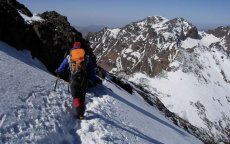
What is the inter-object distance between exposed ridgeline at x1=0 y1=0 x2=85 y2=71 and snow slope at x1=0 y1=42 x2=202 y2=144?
307 centimetres

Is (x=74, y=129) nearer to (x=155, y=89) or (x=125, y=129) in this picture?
(x=125, y=129)

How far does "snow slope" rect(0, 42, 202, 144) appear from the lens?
617 inches

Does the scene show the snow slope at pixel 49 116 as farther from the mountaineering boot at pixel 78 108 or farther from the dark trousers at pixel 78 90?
the dark trousers at pixel 78 90

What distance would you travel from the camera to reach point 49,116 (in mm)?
17766

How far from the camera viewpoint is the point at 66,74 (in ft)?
95.3

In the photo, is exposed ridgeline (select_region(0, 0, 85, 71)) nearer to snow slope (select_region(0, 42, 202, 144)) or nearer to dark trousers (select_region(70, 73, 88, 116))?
snow slope (select_region(0, 42, 202, 144))

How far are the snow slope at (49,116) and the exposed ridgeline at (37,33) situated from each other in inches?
121

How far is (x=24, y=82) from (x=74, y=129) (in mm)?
4308

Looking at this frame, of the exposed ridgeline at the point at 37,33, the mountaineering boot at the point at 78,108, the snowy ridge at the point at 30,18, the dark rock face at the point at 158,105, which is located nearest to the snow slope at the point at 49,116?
the mountaineering boot at the point at 78,108

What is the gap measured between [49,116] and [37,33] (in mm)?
14689

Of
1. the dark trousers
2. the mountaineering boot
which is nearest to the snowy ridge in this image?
the dark trousers

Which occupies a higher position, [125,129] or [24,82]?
[24,82]

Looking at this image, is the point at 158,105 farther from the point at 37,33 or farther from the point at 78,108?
the point at 78,108

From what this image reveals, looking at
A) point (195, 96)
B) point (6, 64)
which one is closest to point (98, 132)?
point (6, 64)
